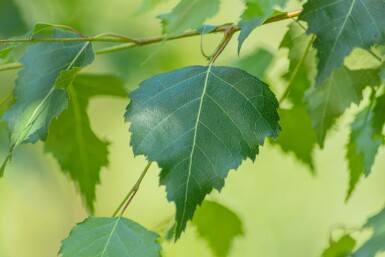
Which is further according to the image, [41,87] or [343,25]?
[41,87]

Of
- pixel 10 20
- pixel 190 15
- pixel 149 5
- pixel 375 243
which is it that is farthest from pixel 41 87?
pixel 10 20

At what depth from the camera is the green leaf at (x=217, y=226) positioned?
96 centimetres

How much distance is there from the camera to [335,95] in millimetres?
776

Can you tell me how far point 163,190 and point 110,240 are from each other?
1.63 metres

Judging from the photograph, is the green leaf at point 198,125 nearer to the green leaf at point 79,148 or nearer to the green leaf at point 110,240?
the green leaf at point 110,240

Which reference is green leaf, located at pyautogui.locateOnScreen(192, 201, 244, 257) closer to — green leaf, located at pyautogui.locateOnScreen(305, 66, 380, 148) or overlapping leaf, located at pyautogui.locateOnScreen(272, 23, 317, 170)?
overlapping leaf, located at pyautogui.locateOnScreen(272, 23, 317, 170)

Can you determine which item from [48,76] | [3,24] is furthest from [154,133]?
[3,24]

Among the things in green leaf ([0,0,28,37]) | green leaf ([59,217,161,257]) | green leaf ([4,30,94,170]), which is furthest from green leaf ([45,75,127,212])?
green leaf ([0,0,28,37])

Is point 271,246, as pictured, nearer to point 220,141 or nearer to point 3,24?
point 3,24

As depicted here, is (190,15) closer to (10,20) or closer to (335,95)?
(335,95)

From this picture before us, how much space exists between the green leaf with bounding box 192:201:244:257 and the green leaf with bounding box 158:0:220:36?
0.41 m

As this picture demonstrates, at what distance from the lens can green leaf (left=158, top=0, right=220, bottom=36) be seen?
1.84 feet

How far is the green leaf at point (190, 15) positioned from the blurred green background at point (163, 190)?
1247mm

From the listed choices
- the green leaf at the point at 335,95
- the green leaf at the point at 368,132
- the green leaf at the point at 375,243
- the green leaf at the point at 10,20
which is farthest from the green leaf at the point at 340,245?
the green leaf at the point at 10,20
